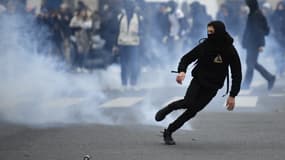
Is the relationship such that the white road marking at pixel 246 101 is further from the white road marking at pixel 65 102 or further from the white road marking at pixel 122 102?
the white road marking at pixel 65 102

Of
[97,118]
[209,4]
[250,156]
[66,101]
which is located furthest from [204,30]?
[250,156]

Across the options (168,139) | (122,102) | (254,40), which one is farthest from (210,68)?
(254,40)

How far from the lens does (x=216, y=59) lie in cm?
1120

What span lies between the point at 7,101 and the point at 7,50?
1.41m

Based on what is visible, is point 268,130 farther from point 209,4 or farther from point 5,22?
point 209,4

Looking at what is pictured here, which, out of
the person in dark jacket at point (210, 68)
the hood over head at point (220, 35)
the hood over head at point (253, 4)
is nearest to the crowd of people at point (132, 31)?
the hood over head at point (253, 4)

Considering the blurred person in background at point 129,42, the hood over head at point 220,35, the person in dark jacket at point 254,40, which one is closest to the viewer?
the hood over head at point 220,35

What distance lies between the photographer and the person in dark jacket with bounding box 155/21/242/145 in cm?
1113

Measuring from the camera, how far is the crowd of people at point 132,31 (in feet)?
70.6

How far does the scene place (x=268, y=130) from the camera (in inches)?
509

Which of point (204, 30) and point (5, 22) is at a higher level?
point (204, 30)

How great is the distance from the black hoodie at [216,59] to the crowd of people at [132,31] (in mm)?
9605

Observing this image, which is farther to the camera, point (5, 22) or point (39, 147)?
point (5, 22)

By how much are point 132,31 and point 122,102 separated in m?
3.52
